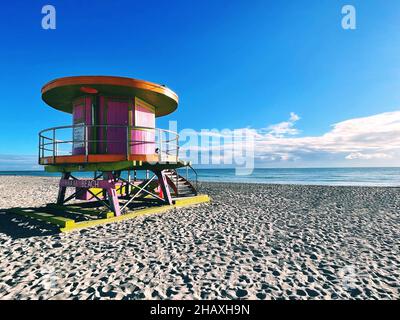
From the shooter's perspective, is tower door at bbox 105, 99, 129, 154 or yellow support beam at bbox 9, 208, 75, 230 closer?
yellow support beam at bbox 9, 208, 75, 230

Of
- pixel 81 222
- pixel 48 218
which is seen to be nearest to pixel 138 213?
pixel 81 222

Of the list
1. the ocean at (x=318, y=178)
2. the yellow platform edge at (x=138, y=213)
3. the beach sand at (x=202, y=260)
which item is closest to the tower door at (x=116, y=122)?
the yellow platform edge at (x=138, y=213)

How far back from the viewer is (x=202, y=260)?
509 centimetres

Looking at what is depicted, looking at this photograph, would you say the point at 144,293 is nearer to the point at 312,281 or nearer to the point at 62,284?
the point at 62,284

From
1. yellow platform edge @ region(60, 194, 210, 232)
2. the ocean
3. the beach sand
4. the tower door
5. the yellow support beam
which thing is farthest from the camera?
the ocean

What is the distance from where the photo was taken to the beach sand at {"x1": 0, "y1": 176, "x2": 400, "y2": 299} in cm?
387

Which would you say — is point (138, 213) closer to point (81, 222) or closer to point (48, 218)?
point (81, 222)

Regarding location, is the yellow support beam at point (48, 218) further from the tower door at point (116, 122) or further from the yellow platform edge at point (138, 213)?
the tower door at point (116, 122)

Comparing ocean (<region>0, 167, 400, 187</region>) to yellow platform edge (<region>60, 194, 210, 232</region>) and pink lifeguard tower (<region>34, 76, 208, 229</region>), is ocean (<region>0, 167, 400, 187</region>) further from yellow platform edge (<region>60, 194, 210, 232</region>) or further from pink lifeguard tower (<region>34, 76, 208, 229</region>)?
pink lifeguard tower (<region>34, 76, 208, 229</region>)

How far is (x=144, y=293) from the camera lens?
148 inches

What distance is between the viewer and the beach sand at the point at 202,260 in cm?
387

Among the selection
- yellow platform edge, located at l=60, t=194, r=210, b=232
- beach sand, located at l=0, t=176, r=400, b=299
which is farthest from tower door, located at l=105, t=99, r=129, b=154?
beach sand, located at l=0, t=176, r=400, b=299

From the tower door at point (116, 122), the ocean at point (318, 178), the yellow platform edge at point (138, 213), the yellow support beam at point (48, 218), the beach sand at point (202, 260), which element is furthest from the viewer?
the ocean at point (318, 178)
